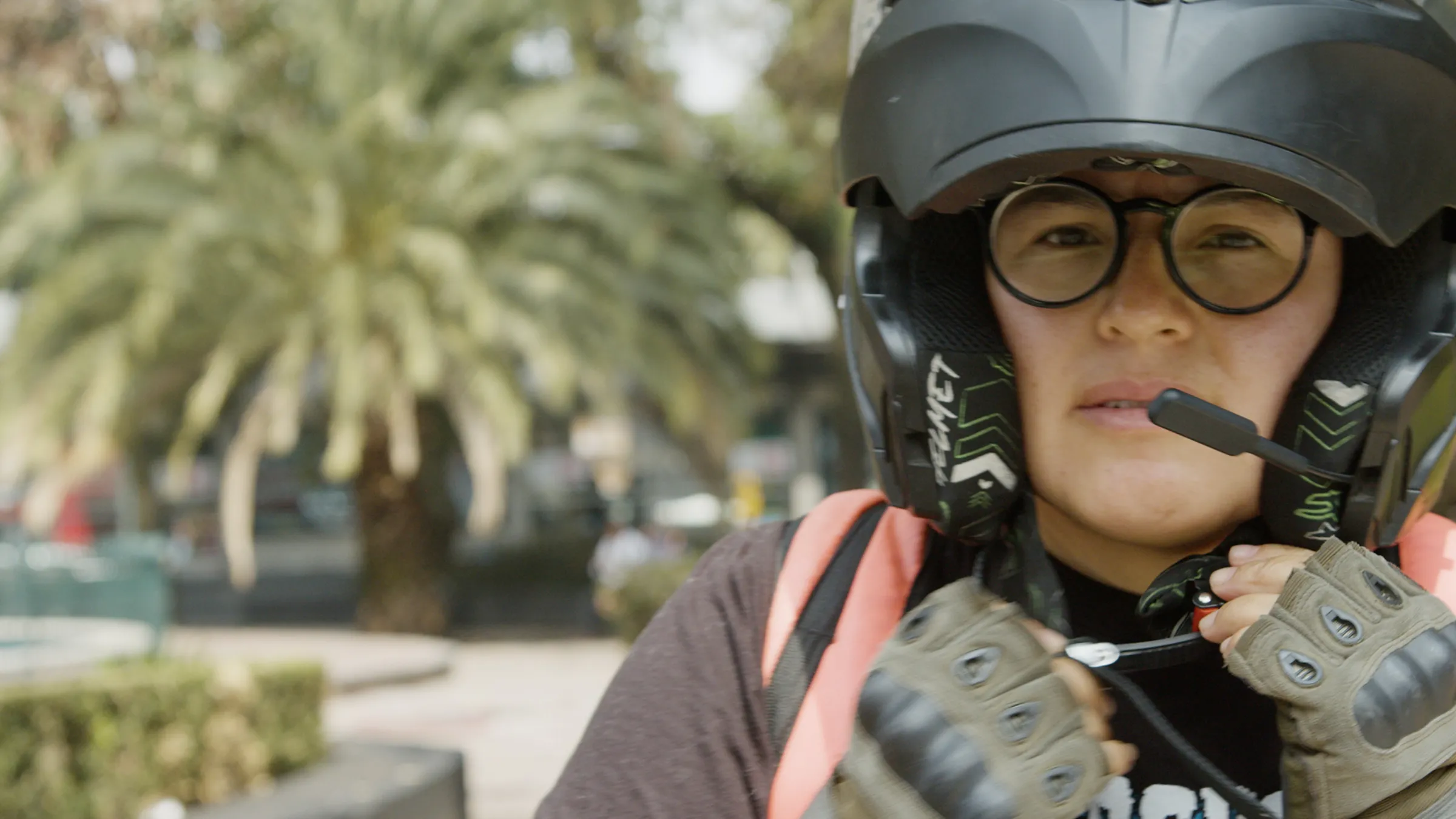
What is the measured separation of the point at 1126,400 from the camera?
3.52ft

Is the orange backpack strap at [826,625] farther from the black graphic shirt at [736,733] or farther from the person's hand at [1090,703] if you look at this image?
the person's hand at [1090,703]

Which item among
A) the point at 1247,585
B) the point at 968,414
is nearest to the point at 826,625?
the point at 968,414

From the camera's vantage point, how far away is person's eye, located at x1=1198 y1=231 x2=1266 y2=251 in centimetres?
104

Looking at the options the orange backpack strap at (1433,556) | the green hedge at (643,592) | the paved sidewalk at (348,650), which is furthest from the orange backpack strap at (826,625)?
the paved sidewalk at (348,650)

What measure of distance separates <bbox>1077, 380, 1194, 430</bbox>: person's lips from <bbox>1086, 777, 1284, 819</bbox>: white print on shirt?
0.30 meters

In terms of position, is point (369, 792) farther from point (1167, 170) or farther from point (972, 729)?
point (1167, 170)

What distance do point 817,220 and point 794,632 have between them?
12730 millimetres

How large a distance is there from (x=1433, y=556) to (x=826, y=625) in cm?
55

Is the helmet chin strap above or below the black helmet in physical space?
below

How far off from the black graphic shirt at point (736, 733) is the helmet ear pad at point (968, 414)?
0.11 meters

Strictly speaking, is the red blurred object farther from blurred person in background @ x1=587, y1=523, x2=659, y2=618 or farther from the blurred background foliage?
blurred person in background @ x1=587, y1=523, x2=659, y2=618

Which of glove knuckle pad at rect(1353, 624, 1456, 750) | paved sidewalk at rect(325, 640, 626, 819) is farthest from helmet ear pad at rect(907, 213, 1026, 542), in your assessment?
paved sidewalk at rect(325, 640, 626, 819)

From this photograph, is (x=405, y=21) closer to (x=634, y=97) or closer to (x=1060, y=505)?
(x=634, y=97)

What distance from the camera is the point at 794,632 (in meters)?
1.11
